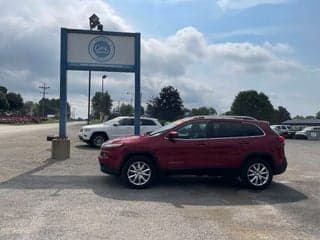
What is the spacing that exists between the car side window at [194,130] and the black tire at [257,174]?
1.26 meters

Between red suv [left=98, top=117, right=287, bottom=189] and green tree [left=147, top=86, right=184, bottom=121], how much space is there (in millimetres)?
60414

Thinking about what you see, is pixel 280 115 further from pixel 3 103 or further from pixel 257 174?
pixel 257 174

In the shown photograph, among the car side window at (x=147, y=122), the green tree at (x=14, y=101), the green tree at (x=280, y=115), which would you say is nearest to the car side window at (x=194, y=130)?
the car side window at (x=147, y=122)

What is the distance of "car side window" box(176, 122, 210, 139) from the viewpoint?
12.0 meters

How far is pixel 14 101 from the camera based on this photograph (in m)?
143

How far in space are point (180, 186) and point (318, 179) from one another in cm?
433

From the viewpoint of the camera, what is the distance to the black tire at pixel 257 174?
12039 mm

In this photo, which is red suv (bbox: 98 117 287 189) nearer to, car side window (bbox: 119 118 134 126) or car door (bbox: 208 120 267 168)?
car door (bbox: 208 120 267 168)

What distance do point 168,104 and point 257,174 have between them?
203 ft

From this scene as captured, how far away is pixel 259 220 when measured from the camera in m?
8.59

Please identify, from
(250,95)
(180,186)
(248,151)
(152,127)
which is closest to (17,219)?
(180,186)

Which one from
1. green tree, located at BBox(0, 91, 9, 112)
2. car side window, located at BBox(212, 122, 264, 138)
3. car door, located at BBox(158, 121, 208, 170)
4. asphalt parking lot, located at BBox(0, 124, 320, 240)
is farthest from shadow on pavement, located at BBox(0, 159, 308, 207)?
green tree, located at BBox(0, 91, 9, 112)

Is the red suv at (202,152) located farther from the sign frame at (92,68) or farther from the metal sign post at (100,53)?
the metal sign post at (100,53)

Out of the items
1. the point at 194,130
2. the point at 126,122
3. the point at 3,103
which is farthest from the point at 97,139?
the point at 3,103
